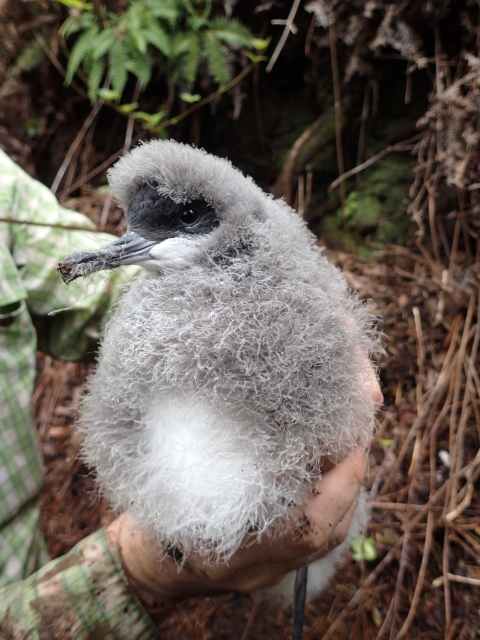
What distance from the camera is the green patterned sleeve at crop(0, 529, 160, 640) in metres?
0.99

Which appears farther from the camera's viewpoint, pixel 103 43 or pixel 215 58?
pixel 103 43

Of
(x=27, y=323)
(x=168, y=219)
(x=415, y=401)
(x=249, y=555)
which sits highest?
(x=168, y=219)

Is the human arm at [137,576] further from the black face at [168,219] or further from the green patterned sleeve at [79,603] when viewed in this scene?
the black face at [168,219]

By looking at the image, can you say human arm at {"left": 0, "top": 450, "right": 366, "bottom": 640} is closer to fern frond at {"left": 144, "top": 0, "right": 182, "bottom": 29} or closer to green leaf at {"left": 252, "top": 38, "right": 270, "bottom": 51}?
green leaf at {"left": 252, "top": 38, "right": 270, "bottom": 51}

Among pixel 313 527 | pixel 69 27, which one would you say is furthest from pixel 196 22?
pixel 313 527

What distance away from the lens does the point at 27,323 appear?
1.38 metres

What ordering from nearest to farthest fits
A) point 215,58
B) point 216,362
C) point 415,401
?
point 216,362 → point 415,401 → point 215,58

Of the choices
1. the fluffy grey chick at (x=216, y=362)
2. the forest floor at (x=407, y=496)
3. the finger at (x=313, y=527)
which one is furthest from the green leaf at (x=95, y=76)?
the finger at (x=313, y=527)

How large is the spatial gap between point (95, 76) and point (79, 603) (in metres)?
2.39

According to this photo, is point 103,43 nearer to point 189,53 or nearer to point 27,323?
point 189,53

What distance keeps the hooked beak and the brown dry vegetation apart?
38.8 inches

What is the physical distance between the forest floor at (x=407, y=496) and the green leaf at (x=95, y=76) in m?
1.61

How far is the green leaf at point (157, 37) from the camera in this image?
2.10 meters

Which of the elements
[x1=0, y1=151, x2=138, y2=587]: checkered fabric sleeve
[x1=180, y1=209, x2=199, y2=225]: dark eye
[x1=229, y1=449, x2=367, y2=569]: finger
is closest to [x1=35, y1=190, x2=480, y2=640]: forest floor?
[x1=0, y1=151, x2=138, y2=587]: checkered fabric sleeve
